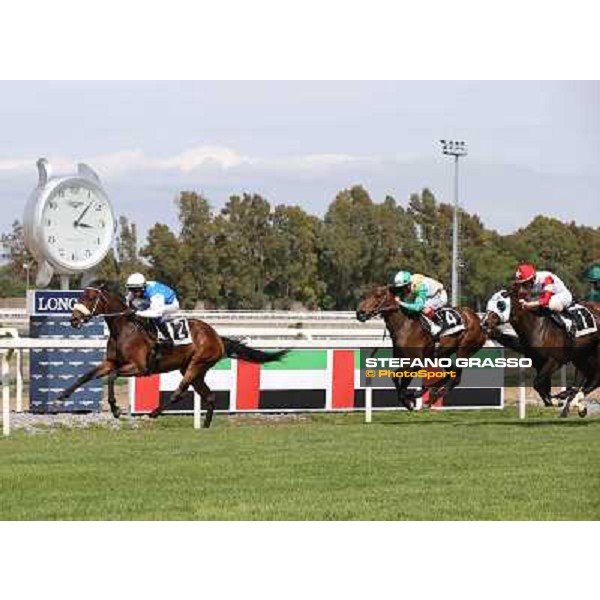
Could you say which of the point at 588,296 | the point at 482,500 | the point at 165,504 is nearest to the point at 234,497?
the point at 165,504

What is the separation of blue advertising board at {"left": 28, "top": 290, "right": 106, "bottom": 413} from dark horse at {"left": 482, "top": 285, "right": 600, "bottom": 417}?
154 inches

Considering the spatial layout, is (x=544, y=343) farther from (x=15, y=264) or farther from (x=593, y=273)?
(x=15, y=264)

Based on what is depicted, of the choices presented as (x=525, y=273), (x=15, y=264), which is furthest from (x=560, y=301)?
(x=15, y=264)

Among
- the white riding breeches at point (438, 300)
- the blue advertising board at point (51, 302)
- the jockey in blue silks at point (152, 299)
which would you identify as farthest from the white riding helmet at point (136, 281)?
the blue advertising board at point (51, 302)

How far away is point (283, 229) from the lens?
43.0 feet

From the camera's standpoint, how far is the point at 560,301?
10195 mm

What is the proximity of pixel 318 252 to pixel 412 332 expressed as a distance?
2.48 metres

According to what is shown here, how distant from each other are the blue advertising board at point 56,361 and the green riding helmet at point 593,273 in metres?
4.57

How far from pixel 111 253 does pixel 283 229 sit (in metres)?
1.60

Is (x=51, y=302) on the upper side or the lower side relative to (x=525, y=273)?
lower

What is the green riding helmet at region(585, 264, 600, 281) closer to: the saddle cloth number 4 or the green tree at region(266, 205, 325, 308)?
the saddle cloth number 4

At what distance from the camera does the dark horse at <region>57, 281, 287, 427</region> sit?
1081 centimetres

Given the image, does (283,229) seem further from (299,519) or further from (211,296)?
(299,519)

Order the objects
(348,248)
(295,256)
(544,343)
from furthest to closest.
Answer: (295,256)
(348,248)
(544,343)
